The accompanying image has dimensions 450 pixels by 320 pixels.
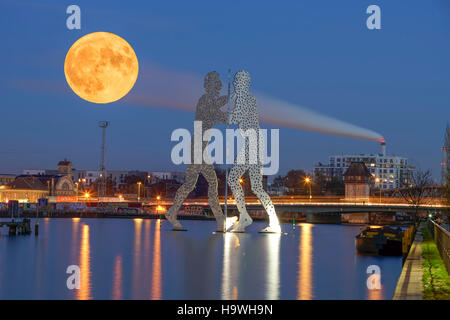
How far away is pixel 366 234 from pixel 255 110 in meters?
13.5

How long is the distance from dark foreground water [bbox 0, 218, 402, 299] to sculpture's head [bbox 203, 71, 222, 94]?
1107cm

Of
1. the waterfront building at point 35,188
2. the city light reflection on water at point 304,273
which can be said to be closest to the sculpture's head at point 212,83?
the city light reflection on water at point 304,273

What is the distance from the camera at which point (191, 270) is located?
109 ft

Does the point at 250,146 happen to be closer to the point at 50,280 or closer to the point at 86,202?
the point at 50,280

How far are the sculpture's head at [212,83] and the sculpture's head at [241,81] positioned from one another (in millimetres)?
1310

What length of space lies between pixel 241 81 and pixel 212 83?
7.15ft

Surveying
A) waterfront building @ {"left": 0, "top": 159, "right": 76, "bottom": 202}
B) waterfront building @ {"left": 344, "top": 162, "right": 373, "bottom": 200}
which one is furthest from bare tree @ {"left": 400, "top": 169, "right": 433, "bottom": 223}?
waterfront building @ {"left": 0, "top": 159, "right": 76, "bottom": 202}

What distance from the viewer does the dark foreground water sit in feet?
87.1

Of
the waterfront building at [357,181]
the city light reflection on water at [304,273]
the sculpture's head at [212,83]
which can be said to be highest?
the sculpture's head at [212,83]

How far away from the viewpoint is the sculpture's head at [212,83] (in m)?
54.0

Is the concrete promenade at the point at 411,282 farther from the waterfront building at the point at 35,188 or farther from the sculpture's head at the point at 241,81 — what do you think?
the waterfront building at the point at 35,188

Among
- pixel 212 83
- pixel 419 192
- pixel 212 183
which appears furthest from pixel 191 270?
pixel 419 192
